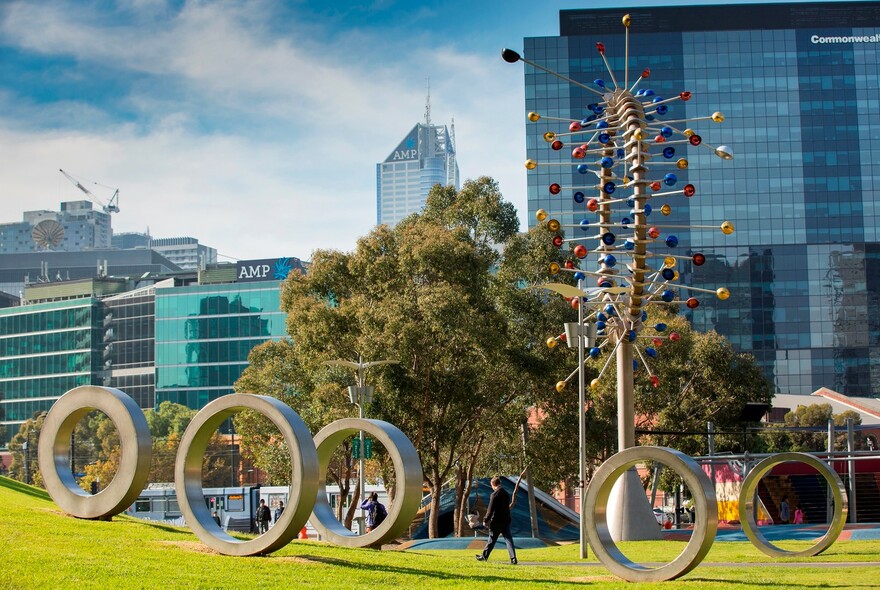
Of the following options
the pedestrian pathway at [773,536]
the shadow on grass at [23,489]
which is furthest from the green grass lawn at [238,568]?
the pedestrian pathway at [773,536]

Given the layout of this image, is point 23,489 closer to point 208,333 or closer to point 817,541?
point 817,541

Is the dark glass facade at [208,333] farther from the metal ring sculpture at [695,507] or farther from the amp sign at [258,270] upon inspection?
the metal ring sculpture at [695,507]

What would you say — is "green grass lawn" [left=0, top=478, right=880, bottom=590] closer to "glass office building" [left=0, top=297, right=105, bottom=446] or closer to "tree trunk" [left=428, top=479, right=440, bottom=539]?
"tree trunk" [left=428, top=479, right=440, bottom=539]

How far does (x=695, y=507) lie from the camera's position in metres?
17.8

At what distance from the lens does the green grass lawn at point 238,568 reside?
15.3 meters

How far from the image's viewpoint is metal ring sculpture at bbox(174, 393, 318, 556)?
17.7 meters

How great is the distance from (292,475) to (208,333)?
348 feet

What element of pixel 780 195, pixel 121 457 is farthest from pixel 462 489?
pixel 780 195

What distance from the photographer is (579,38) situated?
124 meters

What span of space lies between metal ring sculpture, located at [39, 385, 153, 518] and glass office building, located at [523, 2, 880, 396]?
10752cm

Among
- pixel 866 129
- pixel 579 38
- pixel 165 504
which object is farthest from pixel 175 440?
pixel 866 129

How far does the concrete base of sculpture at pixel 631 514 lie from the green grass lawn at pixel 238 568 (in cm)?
798

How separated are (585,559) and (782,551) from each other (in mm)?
4548

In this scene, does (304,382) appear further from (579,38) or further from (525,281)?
(579,38)
